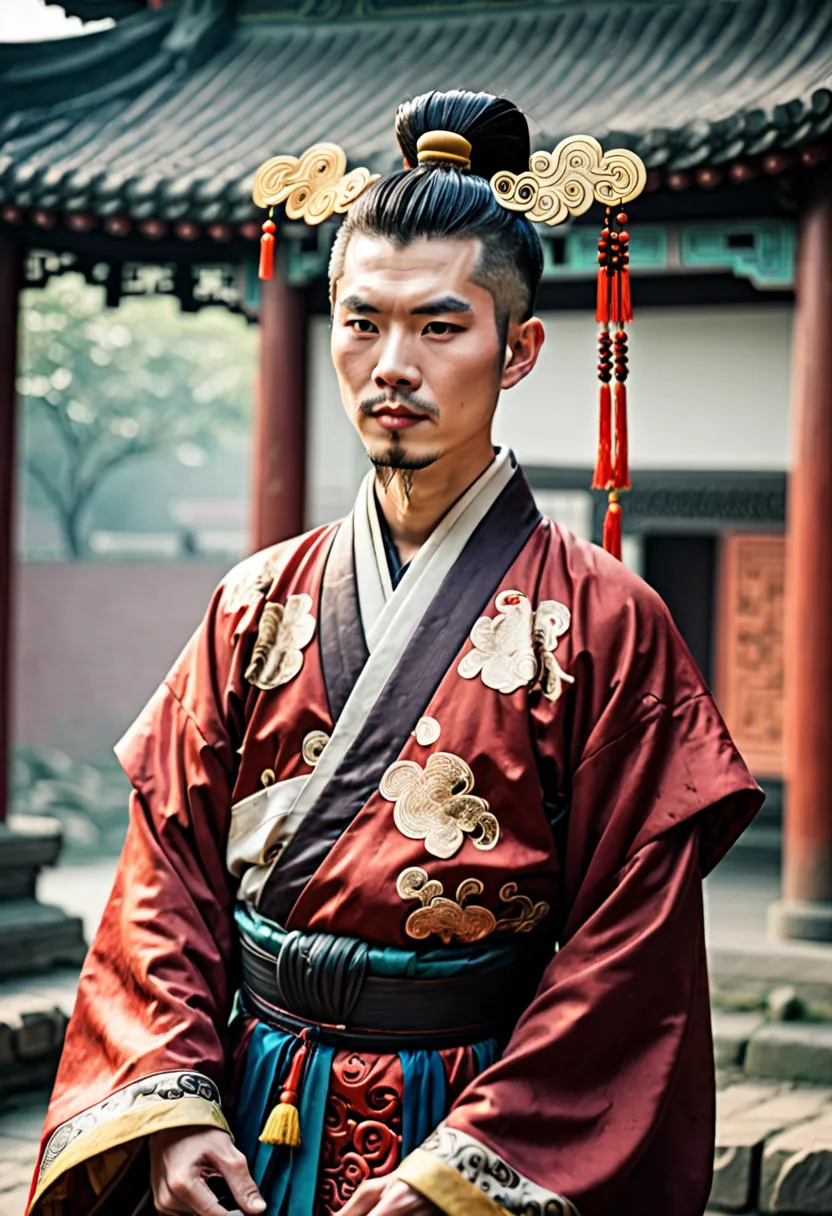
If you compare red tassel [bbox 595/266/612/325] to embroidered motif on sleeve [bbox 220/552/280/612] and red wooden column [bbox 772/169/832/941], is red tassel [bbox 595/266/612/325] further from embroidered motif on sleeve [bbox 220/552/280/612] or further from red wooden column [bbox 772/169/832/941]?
red wooden column [bbox 772/169/832/941]

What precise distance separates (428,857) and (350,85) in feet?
19.5

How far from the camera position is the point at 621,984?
2.10 m

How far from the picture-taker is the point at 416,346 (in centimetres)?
225

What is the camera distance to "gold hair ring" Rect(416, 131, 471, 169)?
233 cm

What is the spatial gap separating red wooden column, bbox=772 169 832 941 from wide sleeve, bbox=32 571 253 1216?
162 inches

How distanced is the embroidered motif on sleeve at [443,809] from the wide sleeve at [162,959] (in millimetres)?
341

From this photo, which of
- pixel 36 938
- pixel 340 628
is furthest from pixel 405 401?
pixel 36 938

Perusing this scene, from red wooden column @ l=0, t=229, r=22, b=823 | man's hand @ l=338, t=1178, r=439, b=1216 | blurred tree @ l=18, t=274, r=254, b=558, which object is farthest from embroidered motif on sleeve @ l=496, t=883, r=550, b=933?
blurred tree @ l=18, t=274, r=254, b=558

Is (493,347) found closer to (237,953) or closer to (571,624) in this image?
(571,624)

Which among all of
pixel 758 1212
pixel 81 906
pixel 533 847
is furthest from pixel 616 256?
pixel 81 906

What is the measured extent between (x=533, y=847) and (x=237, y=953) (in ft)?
1.80

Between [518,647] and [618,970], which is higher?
[518,647]

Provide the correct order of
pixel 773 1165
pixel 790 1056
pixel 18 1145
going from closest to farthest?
pixel 773 1165
pixel 18 1145
pixel 790 1056

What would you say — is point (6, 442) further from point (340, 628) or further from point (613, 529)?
point (340, 628)
